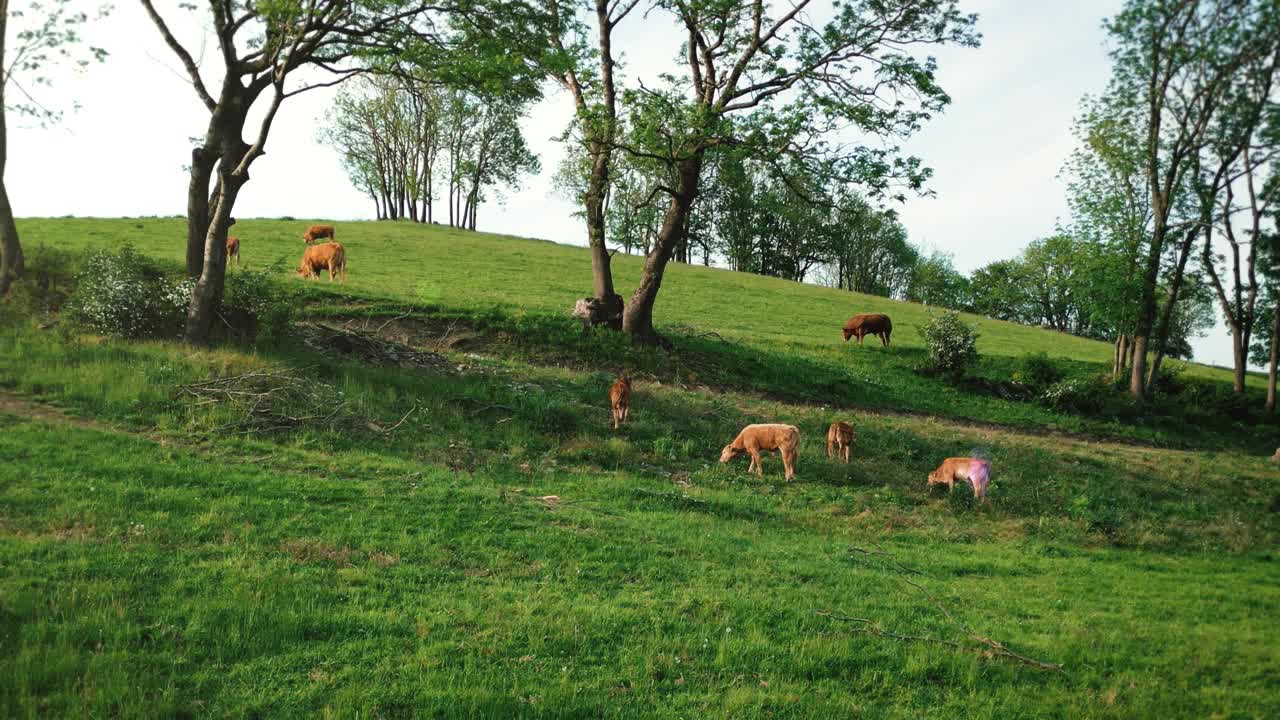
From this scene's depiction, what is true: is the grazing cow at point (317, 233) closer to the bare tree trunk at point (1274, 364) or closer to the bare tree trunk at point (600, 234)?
the bare tree trunk at point (600, 234)

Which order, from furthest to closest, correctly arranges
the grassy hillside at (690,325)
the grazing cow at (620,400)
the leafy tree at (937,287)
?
the leafy tree at (937,287)
the grassy hillside at (690,325)
the grazing cow at (620,400)

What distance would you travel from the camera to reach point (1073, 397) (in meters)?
30.8

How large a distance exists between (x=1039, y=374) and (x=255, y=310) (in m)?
31.0

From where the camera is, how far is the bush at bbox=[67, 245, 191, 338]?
18281 millimetres

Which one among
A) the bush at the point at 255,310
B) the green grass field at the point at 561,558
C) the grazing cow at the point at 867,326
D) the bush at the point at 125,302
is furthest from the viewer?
the grazing cow at the point at 867,326

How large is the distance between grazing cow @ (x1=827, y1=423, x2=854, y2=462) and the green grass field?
481 millimetres

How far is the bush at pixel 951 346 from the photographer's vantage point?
32.8m

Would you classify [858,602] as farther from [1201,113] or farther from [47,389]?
[1201,113]

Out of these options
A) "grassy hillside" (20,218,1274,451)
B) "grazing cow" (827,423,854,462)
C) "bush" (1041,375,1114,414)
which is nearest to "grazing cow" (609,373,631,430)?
"grazing cow" (827,423,854,462)

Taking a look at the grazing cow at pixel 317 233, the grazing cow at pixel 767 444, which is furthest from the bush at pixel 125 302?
the grazing cow at pixel 317 233

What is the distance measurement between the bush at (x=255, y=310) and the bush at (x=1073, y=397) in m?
28.2

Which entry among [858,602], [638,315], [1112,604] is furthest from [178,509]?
[638,315]

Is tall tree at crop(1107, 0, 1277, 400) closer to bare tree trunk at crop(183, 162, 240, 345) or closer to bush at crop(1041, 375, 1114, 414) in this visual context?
bush at crop(1041, 375, 1114, 414)

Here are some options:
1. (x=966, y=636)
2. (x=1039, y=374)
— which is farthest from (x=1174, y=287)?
(x=966, y=636)
